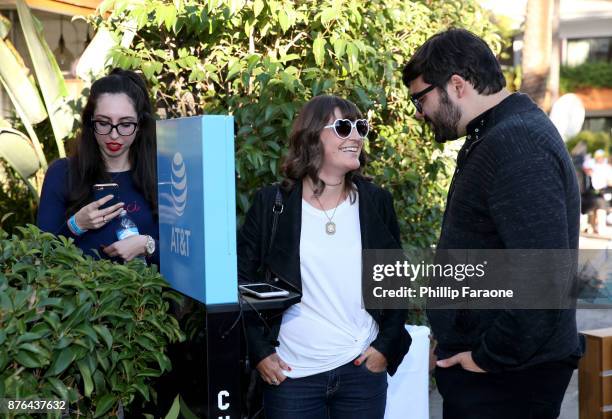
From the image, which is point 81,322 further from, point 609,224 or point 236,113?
point 609,224

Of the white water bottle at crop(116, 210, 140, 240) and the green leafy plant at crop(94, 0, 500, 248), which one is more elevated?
the green leafy plant at crop(94, 0, 500, 248)

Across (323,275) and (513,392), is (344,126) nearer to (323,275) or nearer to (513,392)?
(323,275)

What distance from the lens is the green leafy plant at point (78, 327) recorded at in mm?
2104

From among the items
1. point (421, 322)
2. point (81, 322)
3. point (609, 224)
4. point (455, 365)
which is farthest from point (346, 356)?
point (609, 224)

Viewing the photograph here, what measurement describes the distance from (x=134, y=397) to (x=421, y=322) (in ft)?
12.0

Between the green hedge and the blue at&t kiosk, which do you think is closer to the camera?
the blue at&t kiosk

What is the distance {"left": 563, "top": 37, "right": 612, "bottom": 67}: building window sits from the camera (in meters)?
43.1

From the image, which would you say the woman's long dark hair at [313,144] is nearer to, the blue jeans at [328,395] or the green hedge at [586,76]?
the blue jeans at [328,395]

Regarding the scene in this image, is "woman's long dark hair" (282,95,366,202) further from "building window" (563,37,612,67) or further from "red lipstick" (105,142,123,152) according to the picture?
"building window" (563,37,612,67)

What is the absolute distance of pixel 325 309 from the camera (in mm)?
3105

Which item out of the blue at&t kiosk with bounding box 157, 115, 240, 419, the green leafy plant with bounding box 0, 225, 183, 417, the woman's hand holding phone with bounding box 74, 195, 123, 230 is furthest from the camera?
the woman's hand holding phone with bounding box 74, 195, 123, 230

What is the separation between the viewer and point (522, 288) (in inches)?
96.3

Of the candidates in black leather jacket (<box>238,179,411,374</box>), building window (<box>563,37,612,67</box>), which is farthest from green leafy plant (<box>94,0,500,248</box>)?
building window (<box>563,37,612,67</box>)

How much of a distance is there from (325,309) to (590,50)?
43.8 meters
